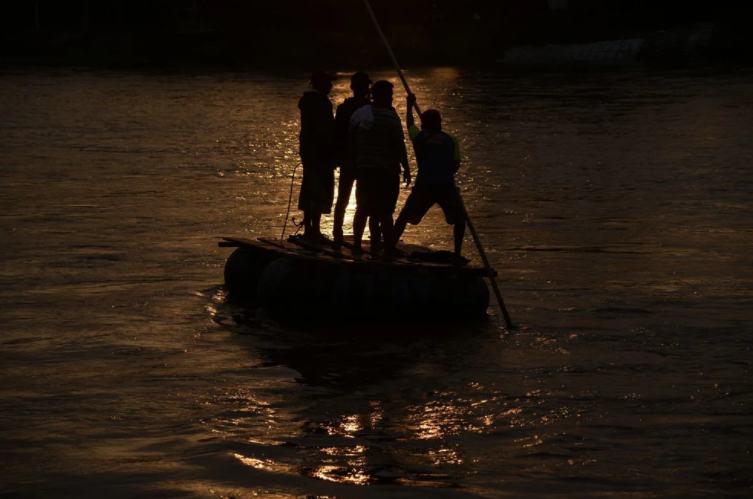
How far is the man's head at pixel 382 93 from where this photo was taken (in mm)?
12820

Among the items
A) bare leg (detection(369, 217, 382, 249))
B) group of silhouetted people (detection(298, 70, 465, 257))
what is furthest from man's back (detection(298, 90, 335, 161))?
bare leg (detection(369, 217, 382, 249))

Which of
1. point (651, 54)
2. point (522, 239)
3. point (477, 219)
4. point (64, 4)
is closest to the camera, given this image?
point (522, 239)

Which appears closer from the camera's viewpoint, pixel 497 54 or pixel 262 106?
pixel 262 106

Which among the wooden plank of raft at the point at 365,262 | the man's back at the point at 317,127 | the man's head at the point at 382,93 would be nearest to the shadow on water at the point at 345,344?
the wooden plank of raft at the point at 365,262

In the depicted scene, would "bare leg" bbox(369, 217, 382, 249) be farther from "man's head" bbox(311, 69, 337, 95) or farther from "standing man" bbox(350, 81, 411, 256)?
"man's head" bbox(311, 69, 337, 95)

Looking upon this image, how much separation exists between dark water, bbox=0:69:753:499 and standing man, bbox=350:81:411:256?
121 centimetres

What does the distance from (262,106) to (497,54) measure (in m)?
29.6

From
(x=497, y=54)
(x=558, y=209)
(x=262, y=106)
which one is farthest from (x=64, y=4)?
(x=558, y=209)

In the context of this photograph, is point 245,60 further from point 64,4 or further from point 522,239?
point 522,239

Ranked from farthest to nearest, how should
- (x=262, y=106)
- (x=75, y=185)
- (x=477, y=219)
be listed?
(x=262, y=106)
(x=75, y=185)
(x=477, y=219)

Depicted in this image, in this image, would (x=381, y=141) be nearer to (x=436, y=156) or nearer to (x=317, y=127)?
(x=436, y=156)

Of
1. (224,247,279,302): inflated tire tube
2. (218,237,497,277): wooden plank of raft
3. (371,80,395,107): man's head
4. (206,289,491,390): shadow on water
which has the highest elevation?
(371,80,395,107): man's head

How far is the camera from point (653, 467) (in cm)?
899

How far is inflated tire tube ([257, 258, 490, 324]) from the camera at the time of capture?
505 inches
